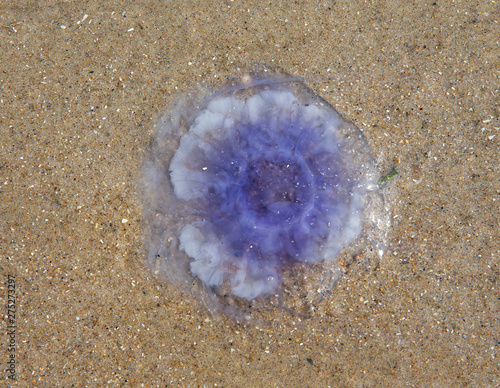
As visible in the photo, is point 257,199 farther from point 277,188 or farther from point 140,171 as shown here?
point 140,171

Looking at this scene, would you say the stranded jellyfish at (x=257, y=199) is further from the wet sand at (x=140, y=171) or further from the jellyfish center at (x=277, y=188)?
the wet sand at (x=140, y=171)

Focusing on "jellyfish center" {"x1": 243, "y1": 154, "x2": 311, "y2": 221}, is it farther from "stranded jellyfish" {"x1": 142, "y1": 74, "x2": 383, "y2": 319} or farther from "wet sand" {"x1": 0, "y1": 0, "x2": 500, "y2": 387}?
"wet sand" {"x1": 0, "y1": 0, "x2": 500, "y2": 387}

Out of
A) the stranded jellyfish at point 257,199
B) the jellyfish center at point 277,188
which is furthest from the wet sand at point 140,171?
the jellyfish center at point 277,188

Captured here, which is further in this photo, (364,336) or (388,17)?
(388,17)

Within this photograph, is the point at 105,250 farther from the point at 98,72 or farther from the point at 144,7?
the point at 144,7

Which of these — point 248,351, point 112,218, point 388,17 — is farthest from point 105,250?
point 388,17

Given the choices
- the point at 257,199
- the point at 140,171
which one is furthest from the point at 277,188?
the point at 140,171

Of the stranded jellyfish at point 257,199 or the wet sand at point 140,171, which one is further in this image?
the wet sand at point 140,171
